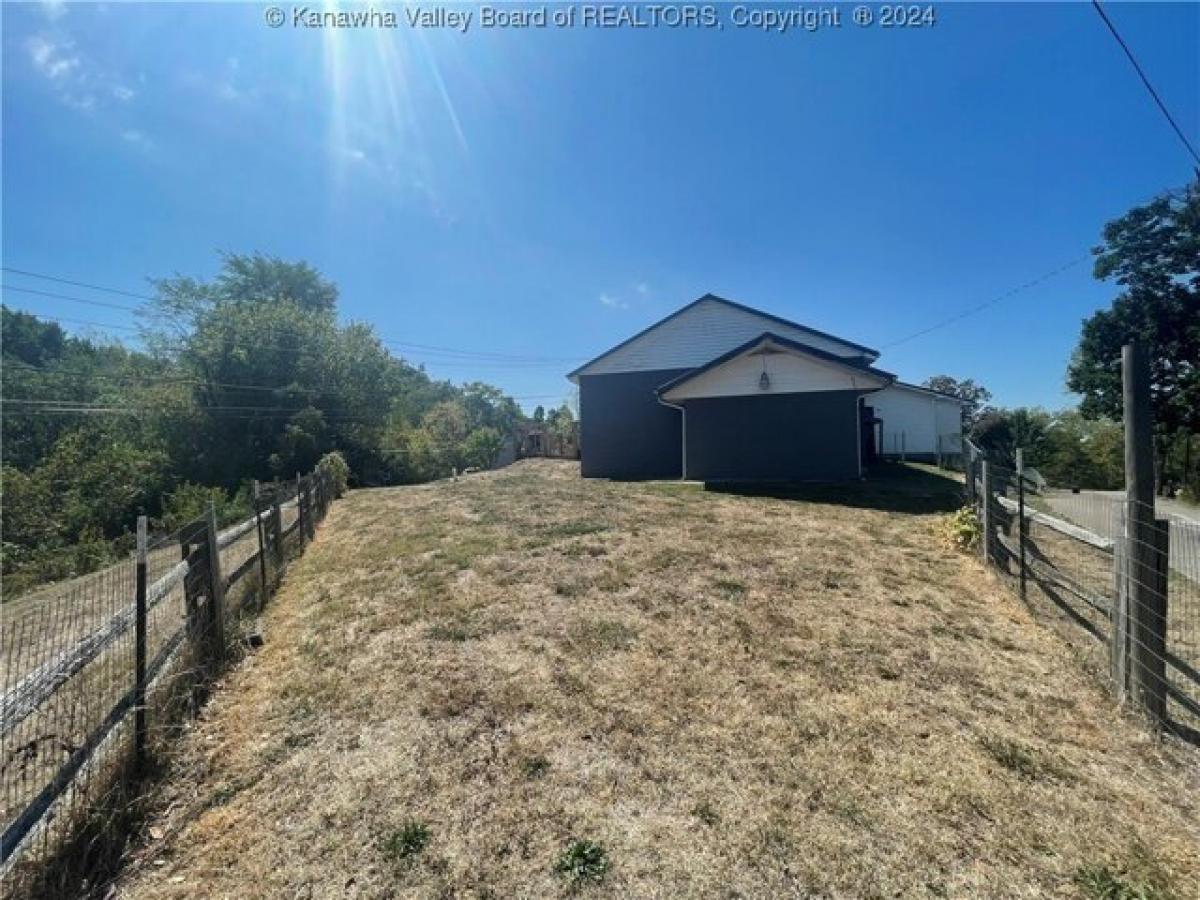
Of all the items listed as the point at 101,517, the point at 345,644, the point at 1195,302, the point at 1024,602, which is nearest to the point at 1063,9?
the point at 1024,602

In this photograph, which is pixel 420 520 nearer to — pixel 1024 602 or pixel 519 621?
pixel 519 621

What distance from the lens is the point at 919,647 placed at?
13.1ft

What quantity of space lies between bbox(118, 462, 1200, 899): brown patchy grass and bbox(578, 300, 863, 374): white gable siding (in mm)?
11558

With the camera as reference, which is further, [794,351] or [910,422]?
[910,422]

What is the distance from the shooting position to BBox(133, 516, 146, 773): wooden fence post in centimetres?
270

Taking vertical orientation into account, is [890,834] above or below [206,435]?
below

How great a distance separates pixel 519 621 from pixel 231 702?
6.94ft

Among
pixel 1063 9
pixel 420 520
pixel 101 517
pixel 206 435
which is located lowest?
pixel 101 517

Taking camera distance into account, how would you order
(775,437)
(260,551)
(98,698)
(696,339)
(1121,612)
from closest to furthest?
1. (98,698)
2. (1121,612)
3. (260,551)
4. (775,437)
5. (696,339)

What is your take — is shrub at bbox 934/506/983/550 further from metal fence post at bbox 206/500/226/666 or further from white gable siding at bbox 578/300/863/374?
white gable siding at bbox 578/300/863/374

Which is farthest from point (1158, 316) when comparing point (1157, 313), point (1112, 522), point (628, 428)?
point (1112, 522)

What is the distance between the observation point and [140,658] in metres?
2.79

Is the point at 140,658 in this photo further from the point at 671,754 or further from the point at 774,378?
the point at 774,378

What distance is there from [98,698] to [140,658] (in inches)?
9.0
